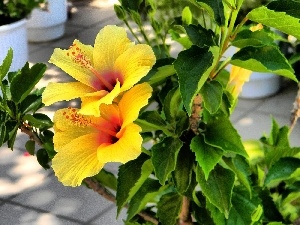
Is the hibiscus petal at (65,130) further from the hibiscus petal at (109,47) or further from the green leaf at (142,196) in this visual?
the green leaf at (142,196)

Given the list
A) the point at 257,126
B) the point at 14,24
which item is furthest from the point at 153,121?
the point at 14,24

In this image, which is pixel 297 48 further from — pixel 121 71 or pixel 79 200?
pixel 121 71

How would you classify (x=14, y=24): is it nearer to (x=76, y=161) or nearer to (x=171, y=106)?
(x=171, y=106)

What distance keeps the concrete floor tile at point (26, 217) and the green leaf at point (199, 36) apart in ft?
6.10

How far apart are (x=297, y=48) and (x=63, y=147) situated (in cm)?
268

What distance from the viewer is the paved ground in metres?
2.77

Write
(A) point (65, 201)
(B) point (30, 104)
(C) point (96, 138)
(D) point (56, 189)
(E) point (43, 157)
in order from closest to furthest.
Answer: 1. (C) point (96, 138)
2. (B) point (30, 104)
3. (E) point (43, 157)
4. (A) point (65, 201)
5. (D) point (56, 189)

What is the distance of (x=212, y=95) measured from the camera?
96 centimetres

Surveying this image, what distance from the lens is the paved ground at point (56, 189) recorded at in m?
2.77

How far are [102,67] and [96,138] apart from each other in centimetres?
11

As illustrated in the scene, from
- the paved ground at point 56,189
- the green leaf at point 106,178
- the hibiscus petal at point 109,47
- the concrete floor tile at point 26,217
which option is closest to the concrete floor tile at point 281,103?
the paved ground at point 56,189

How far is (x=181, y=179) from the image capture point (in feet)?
3.49

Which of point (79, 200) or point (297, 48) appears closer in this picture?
point (79, 200)

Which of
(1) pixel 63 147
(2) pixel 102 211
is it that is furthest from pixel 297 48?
(1) pixel 63 147
